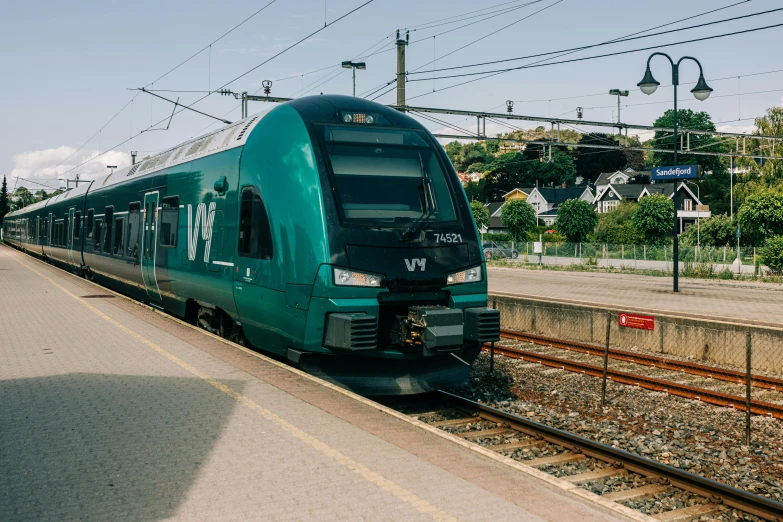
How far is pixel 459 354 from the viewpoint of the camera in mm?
8727

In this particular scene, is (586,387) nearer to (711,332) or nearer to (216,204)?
(711,332)

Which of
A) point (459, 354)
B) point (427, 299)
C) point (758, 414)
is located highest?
point (427, 299)

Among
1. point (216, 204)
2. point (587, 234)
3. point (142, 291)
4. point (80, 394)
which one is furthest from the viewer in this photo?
point (587, 234)

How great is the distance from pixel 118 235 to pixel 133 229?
195 centimetres

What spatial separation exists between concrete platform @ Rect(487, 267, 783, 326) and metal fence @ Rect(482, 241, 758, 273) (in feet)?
15.0

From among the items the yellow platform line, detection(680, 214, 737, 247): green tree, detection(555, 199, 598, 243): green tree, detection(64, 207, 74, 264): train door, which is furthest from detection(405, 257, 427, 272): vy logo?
detection(555, 199, 598, 243): green tree

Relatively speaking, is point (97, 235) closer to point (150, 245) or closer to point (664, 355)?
point (150, 245)

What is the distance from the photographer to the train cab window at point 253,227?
8.91m

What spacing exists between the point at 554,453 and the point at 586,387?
3634mm

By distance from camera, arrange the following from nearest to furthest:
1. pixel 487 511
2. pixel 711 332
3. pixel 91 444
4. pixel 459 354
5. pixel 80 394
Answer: pixel 487 511
pixel 91 444
pixel 80 394
pixel 459 354
pixel 711 332

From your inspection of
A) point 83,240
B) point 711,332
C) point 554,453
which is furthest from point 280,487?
point 83,240

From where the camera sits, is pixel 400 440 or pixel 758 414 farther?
pixel 758 414

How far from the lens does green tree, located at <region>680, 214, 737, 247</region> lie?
49188 mm

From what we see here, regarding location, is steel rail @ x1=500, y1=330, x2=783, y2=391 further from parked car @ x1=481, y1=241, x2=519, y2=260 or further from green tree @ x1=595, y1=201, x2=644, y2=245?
Answer: green tree @ x1=595, y1=201, x2=644, y2=245
